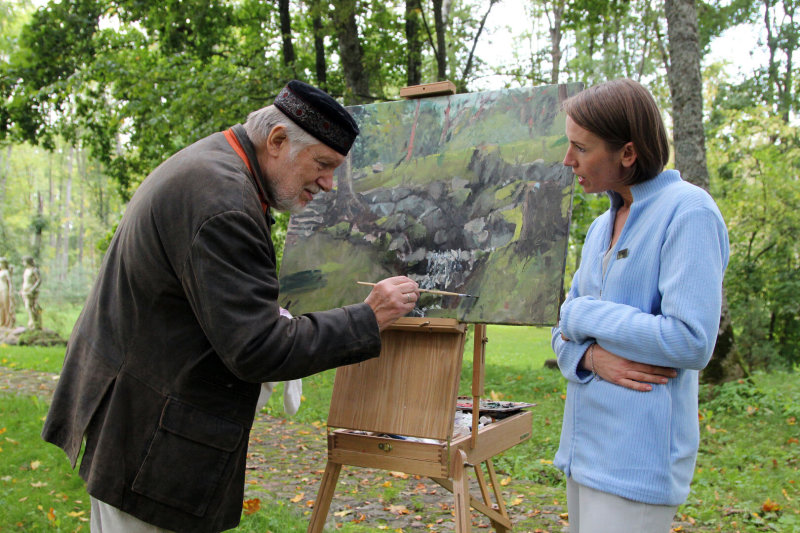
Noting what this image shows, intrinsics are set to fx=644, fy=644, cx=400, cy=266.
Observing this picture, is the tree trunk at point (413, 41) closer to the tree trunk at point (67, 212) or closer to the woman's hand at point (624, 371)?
the woman's hand at point (624, 371)

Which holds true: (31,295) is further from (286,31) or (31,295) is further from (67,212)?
(67,212)

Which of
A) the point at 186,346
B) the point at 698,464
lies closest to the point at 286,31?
the point at 698,464

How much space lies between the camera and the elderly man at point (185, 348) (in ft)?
5.28

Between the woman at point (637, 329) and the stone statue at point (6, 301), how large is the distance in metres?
14.6

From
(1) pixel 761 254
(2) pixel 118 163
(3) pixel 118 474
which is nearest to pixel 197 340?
(3) pixel 118 474

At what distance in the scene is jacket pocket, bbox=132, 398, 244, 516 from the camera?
1672mm

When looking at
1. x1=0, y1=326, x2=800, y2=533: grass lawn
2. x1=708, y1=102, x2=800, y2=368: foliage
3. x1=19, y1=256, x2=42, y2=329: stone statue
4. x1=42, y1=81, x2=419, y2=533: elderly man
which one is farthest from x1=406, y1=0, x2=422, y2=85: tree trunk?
x1=19, y1=256, x2=42, y2=329: stone statue

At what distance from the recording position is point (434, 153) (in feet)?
8.98

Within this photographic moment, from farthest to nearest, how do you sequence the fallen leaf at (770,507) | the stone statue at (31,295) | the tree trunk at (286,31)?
1. the stone statue at (31,295)
2. the tree trunk at (286,31)
3. the fallen leaf at (770,507)

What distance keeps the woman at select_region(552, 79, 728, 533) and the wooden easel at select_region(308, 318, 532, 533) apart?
0.52m

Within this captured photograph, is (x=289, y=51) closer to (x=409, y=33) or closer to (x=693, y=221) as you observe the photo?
(x=409, y=33)

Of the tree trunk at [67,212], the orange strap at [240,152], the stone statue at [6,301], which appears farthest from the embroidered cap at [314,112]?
the tree trunk at [67,212]

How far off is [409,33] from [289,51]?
185 centimetres

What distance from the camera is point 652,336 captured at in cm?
159
